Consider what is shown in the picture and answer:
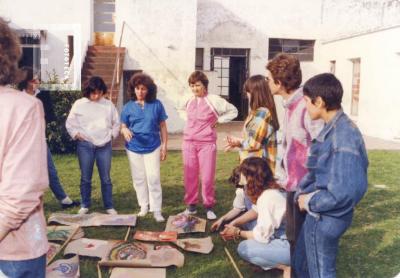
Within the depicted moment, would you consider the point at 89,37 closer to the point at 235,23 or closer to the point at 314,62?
the point at 235,23

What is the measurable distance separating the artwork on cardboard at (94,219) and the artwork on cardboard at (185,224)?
40 centimetres

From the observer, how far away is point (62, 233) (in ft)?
14.7

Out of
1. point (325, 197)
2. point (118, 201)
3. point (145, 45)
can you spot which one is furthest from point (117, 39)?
point (325, 197)

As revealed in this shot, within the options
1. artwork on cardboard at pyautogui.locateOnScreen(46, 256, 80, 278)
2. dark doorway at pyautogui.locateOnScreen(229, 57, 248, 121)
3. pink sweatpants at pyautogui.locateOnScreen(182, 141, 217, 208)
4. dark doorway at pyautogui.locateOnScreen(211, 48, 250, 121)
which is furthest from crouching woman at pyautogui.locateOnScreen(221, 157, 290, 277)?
dark doorway at pyautogui.locateOnScreen(229, 57, 248, 121)

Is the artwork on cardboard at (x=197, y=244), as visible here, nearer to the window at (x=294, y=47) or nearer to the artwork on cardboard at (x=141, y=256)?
the artwork on cardboard at (x=141, y=256)

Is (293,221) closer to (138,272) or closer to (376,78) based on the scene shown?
(138,272)

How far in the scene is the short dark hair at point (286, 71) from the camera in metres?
3.39

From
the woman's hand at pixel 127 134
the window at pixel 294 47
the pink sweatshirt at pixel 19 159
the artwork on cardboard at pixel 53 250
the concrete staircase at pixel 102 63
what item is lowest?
the artwork on cardboard at pixel 53 250

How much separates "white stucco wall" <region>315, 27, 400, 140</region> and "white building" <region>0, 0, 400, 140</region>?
29 mm

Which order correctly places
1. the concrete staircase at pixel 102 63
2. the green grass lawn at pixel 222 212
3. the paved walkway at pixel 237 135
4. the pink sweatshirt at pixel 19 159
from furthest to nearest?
1. the concrete staircase at pixel 102 63
2. the paved walkway at pixel 237 135
3. the green grass lawn at pixel 222 212
4. the pink sweatshirt at pixel 19 159

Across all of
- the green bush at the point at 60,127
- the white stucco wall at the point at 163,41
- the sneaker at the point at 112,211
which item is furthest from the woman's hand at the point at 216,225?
the white stucco wall at the point at 163,41

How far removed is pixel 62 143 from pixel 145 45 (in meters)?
4.76

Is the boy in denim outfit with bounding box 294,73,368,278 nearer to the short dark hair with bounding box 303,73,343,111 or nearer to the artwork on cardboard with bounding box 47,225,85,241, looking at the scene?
the short dark hair with bounding box 303,73,343,111

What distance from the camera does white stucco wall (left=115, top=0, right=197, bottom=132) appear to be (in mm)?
13117
